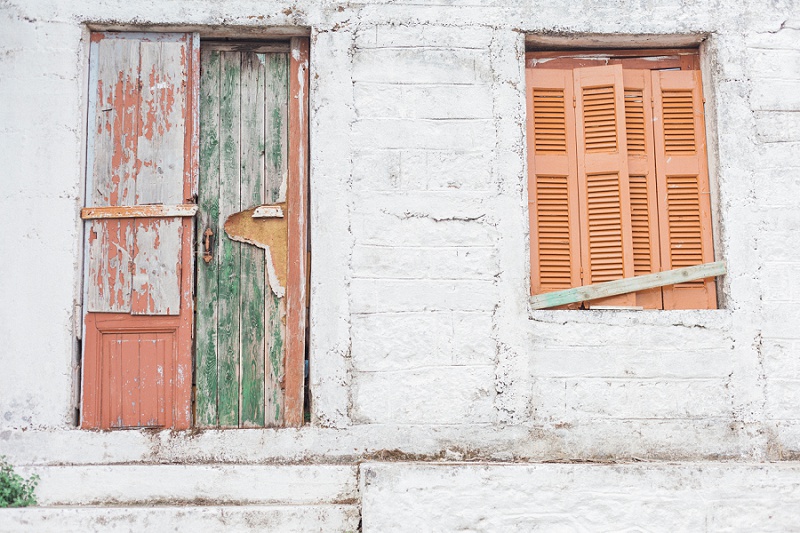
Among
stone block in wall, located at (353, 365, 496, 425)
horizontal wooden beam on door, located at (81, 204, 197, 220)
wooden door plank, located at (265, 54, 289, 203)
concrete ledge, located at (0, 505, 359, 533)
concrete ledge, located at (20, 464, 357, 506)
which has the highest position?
wooden door plank, located at (265, 54, 289, 203)

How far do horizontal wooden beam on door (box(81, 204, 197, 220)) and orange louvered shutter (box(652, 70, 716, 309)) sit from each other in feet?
8.05

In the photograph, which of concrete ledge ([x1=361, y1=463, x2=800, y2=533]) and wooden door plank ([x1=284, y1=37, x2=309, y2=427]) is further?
wooden door plank ([x1=284, y1=37, x2=309, y2=427])

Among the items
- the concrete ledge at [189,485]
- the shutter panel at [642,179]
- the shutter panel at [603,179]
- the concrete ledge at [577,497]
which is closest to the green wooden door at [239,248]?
the concrete ledge at [189,485]

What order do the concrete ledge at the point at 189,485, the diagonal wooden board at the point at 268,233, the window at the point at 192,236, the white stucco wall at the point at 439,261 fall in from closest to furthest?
the concrete ledge at the point at 189,485
the white stucco wall at the point at 439,261
the window at the point at 192,236
the diagonal wooden board at the point at 268,233

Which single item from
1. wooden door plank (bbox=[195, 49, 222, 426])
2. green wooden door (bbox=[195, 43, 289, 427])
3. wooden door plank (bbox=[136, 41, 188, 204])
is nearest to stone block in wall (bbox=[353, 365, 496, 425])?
green wooden door (bbox=[195, 43, 289, 427])

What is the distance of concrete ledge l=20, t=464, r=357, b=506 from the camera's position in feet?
12.7

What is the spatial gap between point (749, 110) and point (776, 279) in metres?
0.89

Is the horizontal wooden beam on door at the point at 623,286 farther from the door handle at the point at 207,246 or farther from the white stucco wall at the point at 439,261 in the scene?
the door handle at the point at 207,246

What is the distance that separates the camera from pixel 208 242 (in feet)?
13.9

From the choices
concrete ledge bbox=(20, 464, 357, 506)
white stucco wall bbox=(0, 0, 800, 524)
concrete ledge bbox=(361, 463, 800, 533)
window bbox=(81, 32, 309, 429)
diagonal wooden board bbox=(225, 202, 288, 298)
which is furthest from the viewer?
diagonal wooden board bbox=(225, 202, 288, 298)

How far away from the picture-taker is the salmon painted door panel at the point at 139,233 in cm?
411

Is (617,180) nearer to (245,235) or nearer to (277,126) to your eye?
(277,126)

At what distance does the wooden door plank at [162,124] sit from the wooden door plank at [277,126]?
43 centimetres

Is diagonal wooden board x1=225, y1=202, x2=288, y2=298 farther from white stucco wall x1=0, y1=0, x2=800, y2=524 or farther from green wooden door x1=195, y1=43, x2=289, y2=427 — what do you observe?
white stucco wall x1=0, y1=0, x2=800, y2=524
